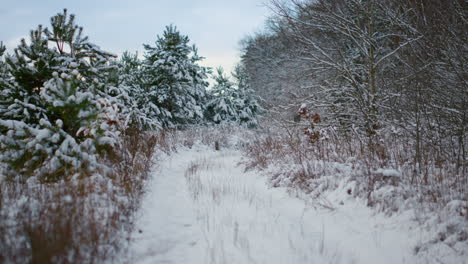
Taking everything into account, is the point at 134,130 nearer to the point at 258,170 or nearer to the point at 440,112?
the point at 258,170

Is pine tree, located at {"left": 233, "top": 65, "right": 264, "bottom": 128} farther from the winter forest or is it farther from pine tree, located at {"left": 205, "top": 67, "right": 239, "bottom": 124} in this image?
the winter forest

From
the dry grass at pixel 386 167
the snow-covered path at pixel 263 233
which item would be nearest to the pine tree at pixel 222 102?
the dry grass at pixel 386 167

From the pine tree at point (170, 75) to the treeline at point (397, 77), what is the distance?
9.12 meters

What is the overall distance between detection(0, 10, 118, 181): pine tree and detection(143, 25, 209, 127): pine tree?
32.0 ft

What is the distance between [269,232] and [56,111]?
432 centimetres

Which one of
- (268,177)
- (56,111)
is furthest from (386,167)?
(56,111)

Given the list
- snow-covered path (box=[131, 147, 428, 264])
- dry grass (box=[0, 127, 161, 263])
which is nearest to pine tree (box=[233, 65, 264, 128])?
snow-covered path (box=[131, 147, 428, 264])

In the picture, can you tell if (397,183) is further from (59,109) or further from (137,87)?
(137,87)

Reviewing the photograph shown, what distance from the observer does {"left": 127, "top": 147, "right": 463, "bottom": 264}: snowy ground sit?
2428 mm

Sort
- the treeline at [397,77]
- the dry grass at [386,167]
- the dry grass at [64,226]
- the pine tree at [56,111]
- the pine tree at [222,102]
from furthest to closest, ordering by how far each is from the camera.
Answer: the pine tree at [222,102] → the treeline at [397,77] → the pine tree at [56,111] → the dry grass at [386,167] → the dry grass at [64,226]

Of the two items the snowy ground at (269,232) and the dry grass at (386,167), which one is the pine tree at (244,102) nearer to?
the dry grass at (386,167)

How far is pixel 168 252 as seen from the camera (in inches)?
98.6

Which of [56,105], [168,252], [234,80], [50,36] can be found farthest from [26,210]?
[234,80]

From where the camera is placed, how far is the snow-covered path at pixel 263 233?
244cm
